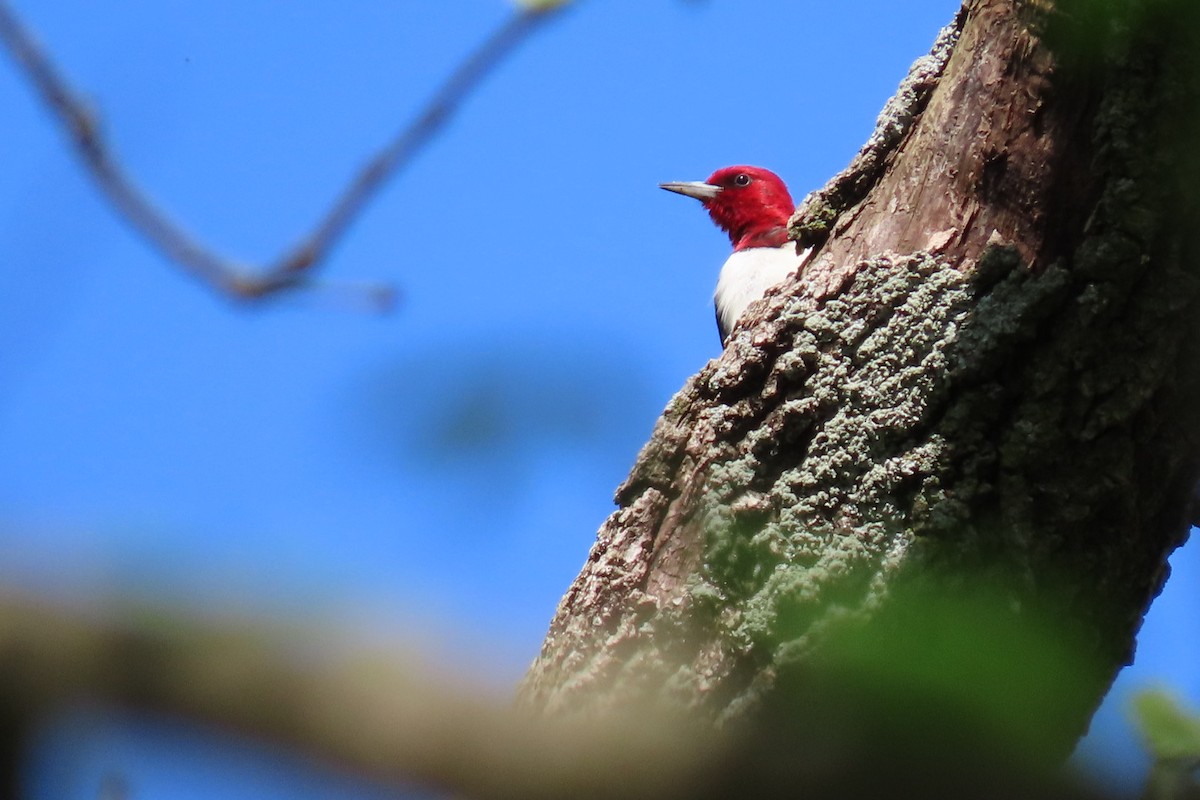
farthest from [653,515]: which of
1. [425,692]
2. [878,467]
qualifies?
[425,692]

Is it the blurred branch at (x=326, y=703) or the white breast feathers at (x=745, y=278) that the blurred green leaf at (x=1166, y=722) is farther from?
the white breast feathers at (x=745, y=278)

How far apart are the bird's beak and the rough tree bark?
203 inches

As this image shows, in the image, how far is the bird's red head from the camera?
26.1ft

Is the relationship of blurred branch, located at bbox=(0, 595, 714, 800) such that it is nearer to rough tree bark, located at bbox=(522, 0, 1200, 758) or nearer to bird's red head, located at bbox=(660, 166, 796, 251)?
rough tree bark, located at bbox=(522, 0, 1200, 758)

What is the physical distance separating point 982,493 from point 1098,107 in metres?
0.83

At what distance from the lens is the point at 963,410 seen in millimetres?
2785

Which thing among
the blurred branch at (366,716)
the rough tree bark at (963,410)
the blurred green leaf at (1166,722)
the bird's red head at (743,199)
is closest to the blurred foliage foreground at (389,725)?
the blurred branch at (366,716)

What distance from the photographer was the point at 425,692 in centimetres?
85

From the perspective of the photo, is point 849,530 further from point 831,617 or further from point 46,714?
point 46,714

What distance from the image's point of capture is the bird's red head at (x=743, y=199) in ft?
26.1

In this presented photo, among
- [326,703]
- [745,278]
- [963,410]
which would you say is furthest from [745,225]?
[326,703]

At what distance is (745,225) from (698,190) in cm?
51

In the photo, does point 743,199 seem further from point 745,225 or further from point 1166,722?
point 1166,722

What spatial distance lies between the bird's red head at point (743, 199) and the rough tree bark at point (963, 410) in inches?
185
